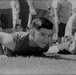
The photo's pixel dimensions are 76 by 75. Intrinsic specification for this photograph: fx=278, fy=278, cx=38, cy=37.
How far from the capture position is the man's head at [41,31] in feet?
10.7

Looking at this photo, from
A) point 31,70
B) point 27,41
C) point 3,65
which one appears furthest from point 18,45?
point 31,70

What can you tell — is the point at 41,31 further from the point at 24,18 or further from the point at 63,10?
the point at 63,10

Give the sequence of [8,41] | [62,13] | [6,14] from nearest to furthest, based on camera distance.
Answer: [8,41]
[6,14]
[62,13]

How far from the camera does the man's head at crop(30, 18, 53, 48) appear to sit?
325cm

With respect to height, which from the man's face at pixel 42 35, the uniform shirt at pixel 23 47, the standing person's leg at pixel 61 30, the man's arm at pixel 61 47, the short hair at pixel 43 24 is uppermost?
the short hair at pixel 43 24

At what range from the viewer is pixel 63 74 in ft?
7.01

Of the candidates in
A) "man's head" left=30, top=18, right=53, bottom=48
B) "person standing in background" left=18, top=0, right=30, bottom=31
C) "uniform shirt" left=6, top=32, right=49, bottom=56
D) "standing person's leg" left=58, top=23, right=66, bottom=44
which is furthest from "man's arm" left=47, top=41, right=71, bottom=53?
"standing person's leg" left=58, top=23, right=66, bottom=44

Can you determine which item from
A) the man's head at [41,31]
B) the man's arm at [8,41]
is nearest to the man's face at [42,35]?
the man's head at [41,31]

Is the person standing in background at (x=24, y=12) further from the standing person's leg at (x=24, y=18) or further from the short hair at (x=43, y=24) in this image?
the short hair at (x=43, y=24)

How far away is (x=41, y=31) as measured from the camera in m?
3.26

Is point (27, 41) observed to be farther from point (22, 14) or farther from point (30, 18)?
point (22, 14)

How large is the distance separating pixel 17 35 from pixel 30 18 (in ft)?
4.20

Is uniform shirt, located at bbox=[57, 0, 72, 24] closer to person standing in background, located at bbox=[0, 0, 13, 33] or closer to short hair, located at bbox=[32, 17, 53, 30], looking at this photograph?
person standing in background, located at bbox=[0, 0, 13, 33]

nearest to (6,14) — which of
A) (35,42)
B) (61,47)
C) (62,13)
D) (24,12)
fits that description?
(24,12)
